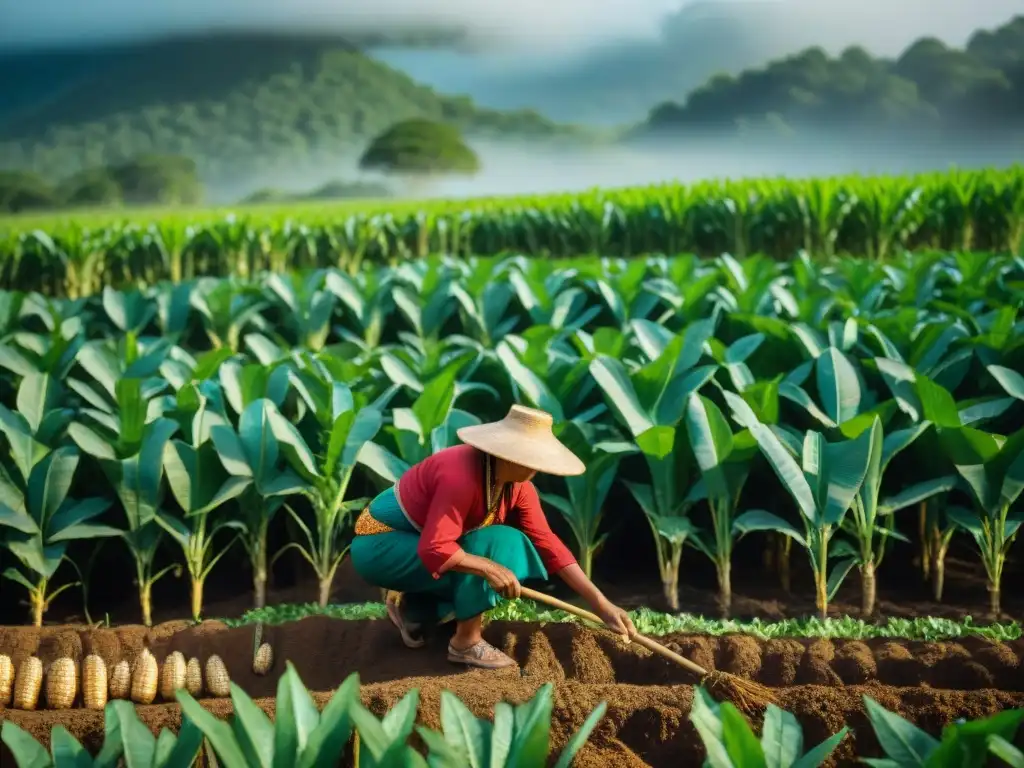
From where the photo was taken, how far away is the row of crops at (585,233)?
1198 cm

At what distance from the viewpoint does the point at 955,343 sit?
13.9 feet

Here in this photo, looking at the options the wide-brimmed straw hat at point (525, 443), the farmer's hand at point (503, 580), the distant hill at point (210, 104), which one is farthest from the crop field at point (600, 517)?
the distant hill at point (210, 104)

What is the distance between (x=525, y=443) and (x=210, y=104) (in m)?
26.9

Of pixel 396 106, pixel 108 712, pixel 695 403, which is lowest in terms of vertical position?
pixel 108 712

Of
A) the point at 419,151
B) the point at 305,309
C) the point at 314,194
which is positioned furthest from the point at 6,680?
the point at 419,151

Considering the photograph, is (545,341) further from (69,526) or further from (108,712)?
(108,712)

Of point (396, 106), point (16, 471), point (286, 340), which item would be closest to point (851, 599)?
point (16, 471)

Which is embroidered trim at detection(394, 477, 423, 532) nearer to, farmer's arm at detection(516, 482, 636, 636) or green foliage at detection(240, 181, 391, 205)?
farmer's arm at detection(516, 482, 636, 636)

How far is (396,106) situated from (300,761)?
29249mm

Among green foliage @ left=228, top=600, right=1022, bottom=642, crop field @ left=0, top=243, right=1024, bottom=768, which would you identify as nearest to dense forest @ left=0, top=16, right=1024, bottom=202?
crop field @ left=0, top=243, right=1024, bottom=768

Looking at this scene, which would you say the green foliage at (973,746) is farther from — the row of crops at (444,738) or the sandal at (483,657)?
the sandal at (483,657)

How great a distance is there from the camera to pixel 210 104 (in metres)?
27.6

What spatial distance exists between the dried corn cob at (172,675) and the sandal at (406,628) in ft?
1.85

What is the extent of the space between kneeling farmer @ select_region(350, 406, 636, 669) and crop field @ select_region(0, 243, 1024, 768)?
0.42 feet
